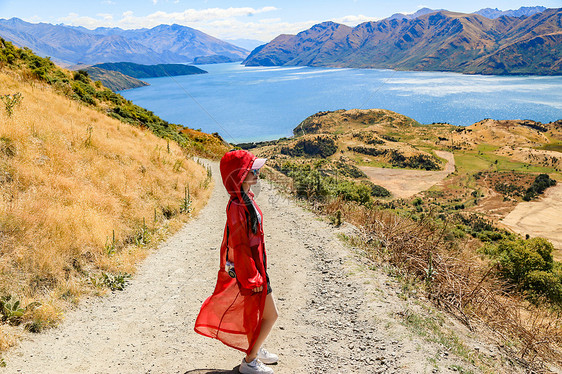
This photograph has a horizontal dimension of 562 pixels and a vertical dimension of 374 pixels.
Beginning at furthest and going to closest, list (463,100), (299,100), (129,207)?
(463,100), (299,100), (129,207)

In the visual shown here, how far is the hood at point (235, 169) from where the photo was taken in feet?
9.64

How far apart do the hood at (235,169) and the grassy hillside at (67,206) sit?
2.96 m

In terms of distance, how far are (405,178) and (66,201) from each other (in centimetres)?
9373

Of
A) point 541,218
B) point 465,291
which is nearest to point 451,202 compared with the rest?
point 541,218

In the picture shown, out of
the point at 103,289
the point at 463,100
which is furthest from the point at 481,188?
the point at 463,100

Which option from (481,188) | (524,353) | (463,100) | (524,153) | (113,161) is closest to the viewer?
(524,353)

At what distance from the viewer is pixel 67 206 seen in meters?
6.52

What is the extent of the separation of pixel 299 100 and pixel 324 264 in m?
169

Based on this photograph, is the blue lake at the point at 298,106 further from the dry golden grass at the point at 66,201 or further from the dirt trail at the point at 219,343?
the dirt trail at the point at 219,343

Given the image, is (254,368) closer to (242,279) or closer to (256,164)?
(242,279)

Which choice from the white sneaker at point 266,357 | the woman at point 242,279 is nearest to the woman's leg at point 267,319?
the woman at point 242,279

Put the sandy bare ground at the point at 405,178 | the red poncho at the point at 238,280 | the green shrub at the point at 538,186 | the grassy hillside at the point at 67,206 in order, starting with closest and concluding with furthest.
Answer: the red poncho at the point at 238,280, the grassy hillside at the point at 67,206, the green shrub at the point at 538,186, the sandy bare ground at the point at 405,178

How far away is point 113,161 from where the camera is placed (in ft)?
33.4

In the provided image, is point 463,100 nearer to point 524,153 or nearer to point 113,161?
point 524,153
